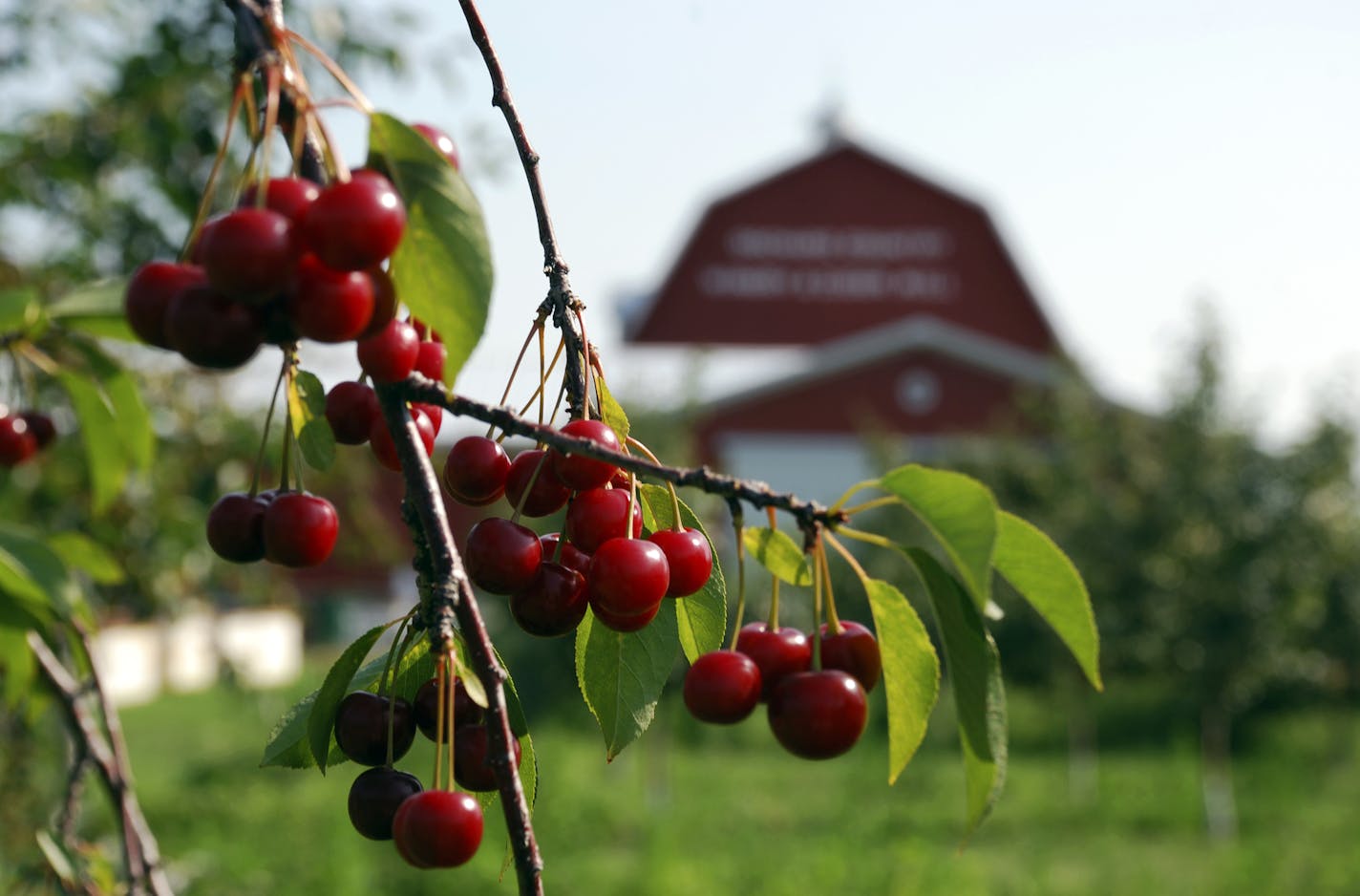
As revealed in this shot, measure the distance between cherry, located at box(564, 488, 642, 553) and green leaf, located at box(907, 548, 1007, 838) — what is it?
185 mm

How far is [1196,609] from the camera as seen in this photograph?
33.5 ft

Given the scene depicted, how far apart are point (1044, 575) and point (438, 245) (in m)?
0.42

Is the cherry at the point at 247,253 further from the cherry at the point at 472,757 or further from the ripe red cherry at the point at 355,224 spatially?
the cherry at the point at 472,757

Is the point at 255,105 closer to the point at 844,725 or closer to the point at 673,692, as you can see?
the point at 844,725

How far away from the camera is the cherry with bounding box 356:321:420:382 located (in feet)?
2.37

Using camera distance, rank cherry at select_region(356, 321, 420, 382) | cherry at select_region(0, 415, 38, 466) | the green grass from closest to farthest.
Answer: cherry at select_region(356, 321, 420, 382), cherry at select_region(0, 415, 38, 466), the green grass

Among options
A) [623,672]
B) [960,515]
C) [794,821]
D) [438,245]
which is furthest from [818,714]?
[794,821]

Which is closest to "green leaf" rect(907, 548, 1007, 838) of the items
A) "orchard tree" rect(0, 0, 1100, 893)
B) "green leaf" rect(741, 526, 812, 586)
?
"orchard tree" rect(0, 0, 1100, 893)

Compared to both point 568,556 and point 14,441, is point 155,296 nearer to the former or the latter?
point 568,556

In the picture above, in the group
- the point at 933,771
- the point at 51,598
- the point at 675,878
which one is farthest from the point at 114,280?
the point at 933,771

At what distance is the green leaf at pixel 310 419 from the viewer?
32.7 inches

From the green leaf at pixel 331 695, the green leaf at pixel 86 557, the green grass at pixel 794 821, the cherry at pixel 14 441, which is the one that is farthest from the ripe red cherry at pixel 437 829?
the green grass at pixel 794 821

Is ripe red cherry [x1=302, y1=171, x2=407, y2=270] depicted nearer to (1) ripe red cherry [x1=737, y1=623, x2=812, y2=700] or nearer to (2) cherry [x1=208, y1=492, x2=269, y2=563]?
(2) cherry [x1=208, y1=492, x2=269, y2=563]

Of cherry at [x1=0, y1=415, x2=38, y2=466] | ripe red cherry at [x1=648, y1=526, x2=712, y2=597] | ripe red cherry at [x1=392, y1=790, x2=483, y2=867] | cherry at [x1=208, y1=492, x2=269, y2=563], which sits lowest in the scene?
ripe red cherry at [x1=392, y1=790, x2=483, y2=867]
